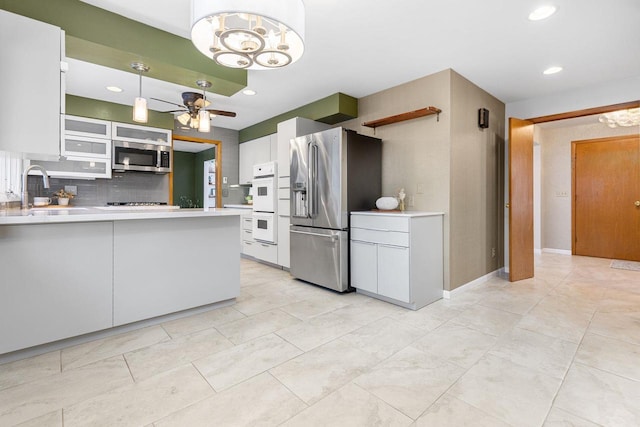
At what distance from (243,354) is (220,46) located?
6.58 ft

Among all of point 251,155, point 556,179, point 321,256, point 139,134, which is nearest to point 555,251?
point 556,179

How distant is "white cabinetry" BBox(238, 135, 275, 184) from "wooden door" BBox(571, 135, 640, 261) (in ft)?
18.9

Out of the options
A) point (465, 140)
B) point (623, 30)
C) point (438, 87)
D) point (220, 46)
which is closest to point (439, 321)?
point (465, 140)

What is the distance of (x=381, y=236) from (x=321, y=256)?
0.82 m

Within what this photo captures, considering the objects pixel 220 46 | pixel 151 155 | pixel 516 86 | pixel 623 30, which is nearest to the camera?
pixel 220 46

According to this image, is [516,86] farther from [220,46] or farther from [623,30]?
[220,46]

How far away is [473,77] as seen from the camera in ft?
11.4

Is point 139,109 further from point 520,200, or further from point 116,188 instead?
point 520,200

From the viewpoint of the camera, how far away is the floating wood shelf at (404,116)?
325 centimetres

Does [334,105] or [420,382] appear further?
[334,105]

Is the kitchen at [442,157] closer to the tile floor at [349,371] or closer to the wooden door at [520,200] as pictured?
the wooden door at [520,200]

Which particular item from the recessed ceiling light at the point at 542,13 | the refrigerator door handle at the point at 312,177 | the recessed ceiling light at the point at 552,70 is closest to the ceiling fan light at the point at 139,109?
the refrigerator door handle at the point at 312,177

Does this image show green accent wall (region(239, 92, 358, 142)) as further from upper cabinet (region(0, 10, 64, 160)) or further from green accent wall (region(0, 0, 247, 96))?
upper cabinet (region(0, 10, 64, 160))

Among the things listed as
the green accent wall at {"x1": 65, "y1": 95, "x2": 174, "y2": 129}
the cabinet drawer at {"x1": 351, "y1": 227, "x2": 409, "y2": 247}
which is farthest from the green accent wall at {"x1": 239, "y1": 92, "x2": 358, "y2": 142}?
the green accent wall at {"x1": 65, "y1": 95, "x2": 174, "y2": 129}
